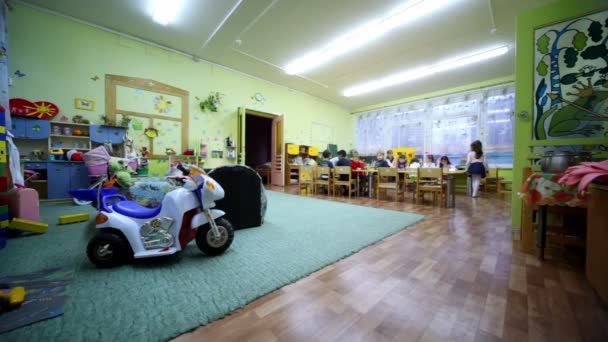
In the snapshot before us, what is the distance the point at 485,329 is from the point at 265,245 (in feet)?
4.55

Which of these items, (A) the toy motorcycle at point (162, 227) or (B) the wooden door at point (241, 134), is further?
(B) the wooden door at point (241, 134)

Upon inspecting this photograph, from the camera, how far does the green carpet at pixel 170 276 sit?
2.77ft

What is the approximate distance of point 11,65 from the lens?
338 cm

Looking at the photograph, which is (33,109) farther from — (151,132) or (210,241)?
(210,241)

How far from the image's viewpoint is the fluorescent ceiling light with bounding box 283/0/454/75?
331cm

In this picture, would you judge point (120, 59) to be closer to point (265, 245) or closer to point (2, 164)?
point (2, 164)

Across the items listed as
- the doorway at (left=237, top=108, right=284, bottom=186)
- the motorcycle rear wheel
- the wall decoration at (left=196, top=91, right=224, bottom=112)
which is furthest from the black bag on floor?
the wall decoration at (left=196, top=91, right=224, bottom=112)

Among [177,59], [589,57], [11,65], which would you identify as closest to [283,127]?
[177,59]

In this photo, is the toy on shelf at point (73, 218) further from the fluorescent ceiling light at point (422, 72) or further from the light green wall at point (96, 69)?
the fluorescent ceiling light at point (422, 72)

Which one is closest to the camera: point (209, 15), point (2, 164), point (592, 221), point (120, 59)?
point (592, 221)

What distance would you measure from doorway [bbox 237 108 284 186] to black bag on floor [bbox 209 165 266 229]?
3453mm

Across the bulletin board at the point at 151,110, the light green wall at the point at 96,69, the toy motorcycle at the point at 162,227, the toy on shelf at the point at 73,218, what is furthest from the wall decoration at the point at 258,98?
the toy motorcycle at the point at 162,227

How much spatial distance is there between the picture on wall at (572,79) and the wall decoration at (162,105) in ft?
19.5

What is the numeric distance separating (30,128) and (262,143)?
616cm
